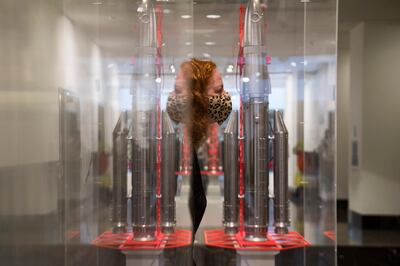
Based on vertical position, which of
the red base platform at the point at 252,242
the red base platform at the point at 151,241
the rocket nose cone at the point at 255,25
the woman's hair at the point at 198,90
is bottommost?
the red base platform at the point at 252,242

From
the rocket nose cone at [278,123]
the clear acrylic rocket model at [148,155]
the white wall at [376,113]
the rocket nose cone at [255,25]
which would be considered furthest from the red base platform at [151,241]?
the white wall at [376,113]

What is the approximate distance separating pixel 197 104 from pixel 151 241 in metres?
0.51

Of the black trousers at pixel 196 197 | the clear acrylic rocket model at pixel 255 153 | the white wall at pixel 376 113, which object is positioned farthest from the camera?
the white wall at pixel 376 113

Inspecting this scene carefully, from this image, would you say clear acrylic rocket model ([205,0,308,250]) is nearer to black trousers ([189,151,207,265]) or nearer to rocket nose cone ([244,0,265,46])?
rocket nose cone ([244,0,265,46])

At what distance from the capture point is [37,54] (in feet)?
6.04

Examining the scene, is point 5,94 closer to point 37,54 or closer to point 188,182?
point 37,54

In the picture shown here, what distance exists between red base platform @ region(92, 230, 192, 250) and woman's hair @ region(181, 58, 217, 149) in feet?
1.06

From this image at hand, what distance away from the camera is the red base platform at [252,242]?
5.65 ft

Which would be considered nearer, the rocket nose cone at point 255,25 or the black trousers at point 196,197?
the black trousers at point 196,197

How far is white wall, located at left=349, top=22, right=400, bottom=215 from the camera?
3.86 metres

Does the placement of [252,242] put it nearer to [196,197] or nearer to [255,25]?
[196,197]

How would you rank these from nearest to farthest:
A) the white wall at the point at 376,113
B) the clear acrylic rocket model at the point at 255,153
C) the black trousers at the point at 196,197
Result: the black trousers at the point at 196,197
the clear acrylic rocket model at the point at 255,153
the white wall at the point at 376,113

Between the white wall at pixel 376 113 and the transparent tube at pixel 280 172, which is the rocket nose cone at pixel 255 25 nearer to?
the transparent tube at pixel 280 172

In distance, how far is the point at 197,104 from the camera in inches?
63.3
